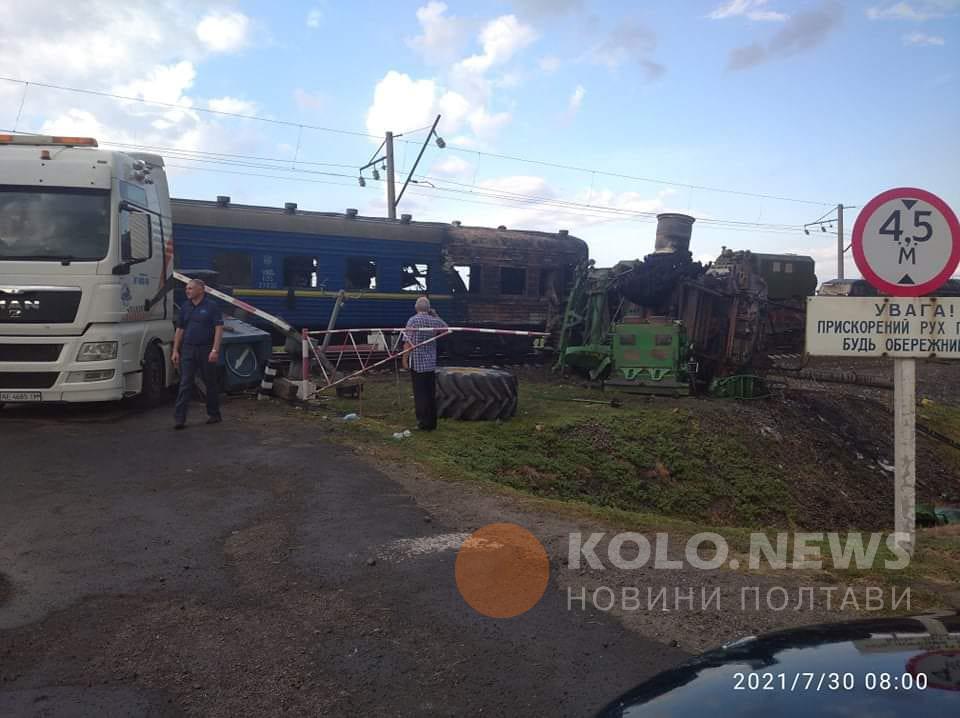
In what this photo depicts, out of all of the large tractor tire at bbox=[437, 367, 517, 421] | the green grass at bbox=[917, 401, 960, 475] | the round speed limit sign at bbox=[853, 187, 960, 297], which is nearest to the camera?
the round speed limit sign at bbox=[853, 187, 960, 297]

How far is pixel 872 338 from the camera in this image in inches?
206

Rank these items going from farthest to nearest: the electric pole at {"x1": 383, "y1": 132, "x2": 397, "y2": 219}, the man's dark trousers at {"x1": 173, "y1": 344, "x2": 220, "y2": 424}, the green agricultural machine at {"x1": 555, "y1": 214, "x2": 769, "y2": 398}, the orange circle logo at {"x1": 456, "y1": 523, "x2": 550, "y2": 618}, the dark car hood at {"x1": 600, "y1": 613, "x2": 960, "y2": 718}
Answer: the electric pole at {"x1": 383, "y1": 132, "x2": 397, "y2": 219} < the green agricultural machine at {"x1": 555, "y1": 214, "x2": 769, "y2": 398} < the man's dark trousers at {"x1": 173, "y1": 344, "x2": 220, "y2": 424} < the orange circle logo at {"x1": 456, "y1": 523, "x2": 550, "y2": 618} < the dark car hood at {"x1": 600, "y1": 613, "x2": 960, "y2": 718}

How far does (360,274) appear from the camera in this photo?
18422 mm

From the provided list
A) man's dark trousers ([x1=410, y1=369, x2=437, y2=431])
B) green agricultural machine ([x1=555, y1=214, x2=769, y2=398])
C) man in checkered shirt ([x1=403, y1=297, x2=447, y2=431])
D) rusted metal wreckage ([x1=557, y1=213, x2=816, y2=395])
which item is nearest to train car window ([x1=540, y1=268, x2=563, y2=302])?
rusted metal wreckage ([x1=557, y1=213, x2=816, y2=395])

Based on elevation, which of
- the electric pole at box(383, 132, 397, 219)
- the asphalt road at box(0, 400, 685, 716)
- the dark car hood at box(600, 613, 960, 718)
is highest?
the electric pole at box(383, 132, 397, 219)

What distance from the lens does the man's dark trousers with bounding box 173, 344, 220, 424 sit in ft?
29.9

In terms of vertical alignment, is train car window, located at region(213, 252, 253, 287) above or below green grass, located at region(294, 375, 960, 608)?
above

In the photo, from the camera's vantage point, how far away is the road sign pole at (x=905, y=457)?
5.20 meters

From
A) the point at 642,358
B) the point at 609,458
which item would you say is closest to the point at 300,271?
the point at 642,358

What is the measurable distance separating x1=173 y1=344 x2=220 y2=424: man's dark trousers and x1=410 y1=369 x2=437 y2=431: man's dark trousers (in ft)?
8.01

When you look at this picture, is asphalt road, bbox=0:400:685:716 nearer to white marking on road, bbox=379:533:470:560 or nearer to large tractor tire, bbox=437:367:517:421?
white marking on road, bbox=379:533:470:560

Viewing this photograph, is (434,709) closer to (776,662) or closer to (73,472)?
(776,662)

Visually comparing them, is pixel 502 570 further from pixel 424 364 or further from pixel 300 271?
pixel 300 271

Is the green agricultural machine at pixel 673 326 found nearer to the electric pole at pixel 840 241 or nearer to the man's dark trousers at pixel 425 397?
the man's dark trousers at pixel 425 397
